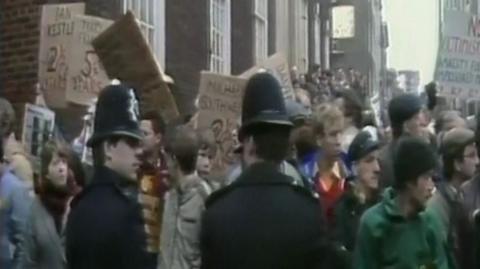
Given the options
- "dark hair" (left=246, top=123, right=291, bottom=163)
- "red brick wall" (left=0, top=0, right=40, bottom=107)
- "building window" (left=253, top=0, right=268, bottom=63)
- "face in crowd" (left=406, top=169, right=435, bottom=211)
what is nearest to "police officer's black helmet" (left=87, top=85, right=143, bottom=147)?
"dark hair" (left=246, top=123, right=291, bottom=163)

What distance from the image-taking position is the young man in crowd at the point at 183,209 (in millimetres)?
9336

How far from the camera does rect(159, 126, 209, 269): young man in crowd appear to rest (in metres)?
9.34

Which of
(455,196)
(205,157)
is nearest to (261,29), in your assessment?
(205,157)

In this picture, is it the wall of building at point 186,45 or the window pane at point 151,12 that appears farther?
the wall of building at point 186,45

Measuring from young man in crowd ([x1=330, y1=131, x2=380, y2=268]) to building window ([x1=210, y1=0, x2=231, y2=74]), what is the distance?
11.5 metres

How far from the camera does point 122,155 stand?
6.98 m

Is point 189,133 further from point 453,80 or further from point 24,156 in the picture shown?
point 453,80

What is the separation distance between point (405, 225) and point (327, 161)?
2.45 m

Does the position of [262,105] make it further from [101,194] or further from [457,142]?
[457,142]

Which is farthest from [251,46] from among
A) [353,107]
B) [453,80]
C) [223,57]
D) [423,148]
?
[423,148]

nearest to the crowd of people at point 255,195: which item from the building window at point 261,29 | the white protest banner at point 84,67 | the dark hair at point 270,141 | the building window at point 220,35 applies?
the dark hair at point 270,141

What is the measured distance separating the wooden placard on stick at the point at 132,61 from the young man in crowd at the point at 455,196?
270cm

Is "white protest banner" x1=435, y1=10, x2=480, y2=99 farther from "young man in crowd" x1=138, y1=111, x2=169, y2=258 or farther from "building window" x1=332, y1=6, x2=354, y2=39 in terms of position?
"building window" x1=332, y1=6, x2=354, y2=39

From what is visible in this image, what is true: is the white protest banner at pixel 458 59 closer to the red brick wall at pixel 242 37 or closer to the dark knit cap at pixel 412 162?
the dark knit cap at pixel 412 162
